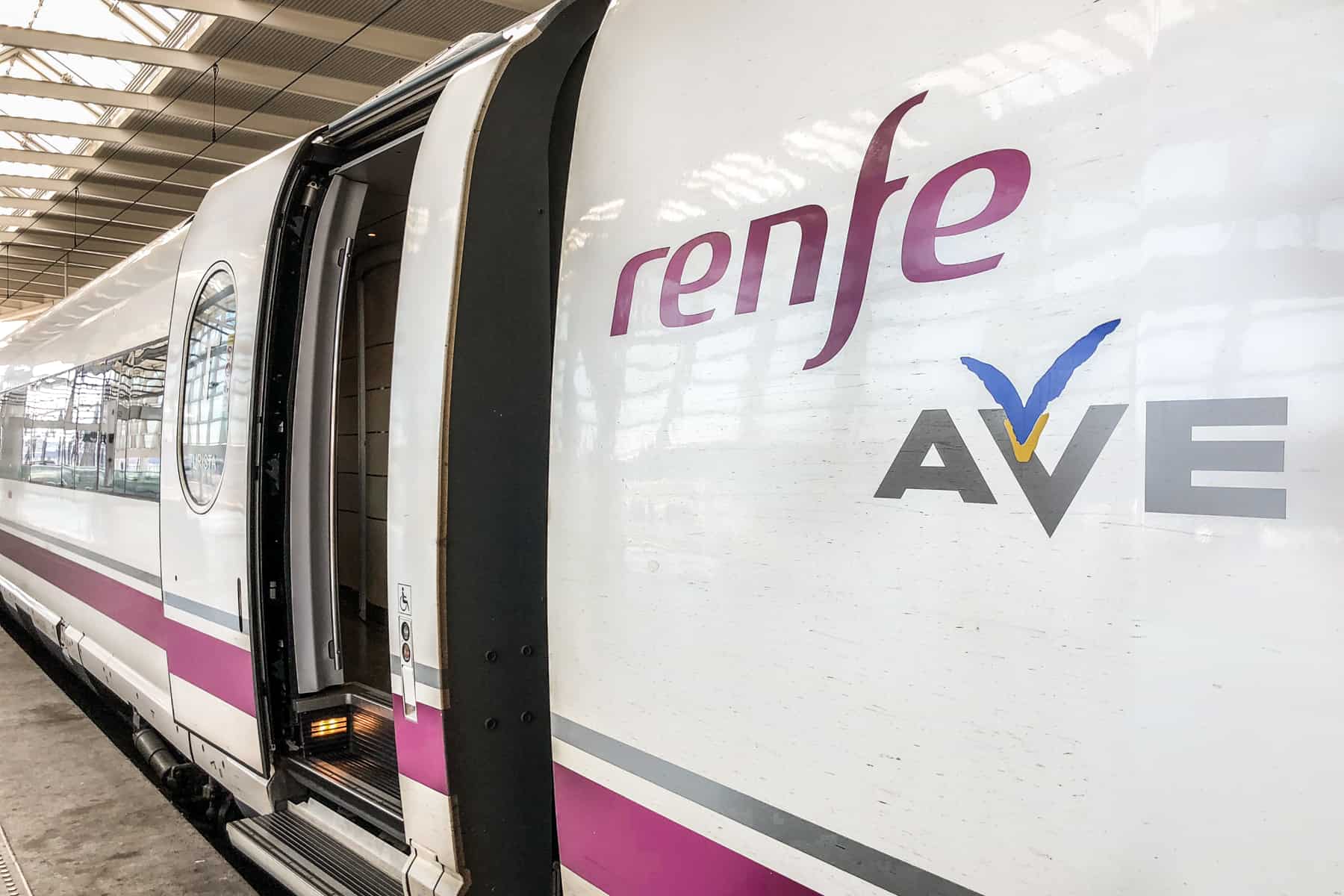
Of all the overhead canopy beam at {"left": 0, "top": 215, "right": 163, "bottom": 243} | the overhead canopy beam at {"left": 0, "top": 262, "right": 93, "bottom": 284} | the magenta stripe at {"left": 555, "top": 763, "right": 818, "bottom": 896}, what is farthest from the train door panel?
the overhead canopy beam at {"left": 0, "top": 262, "right": 93, "bottom": 284}

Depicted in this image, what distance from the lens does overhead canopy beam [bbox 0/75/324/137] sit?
31.6ft

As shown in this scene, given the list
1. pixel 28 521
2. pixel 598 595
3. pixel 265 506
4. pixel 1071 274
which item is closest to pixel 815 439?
pixel 1071 274

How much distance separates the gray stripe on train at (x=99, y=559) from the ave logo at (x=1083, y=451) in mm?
4089

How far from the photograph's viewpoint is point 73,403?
6.89 metres

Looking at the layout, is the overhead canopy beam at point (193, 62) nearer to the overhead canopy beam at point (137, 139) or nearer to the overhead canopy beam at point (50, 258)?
the overhead canopy beam at point (137, 139)

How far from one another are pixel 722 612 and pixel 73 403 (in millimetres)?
6735

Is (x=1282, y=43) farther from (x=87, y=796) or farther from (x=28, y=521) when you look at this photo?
(x=28, y=521)

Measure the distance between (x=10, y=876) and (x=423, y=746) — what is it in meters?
2.46

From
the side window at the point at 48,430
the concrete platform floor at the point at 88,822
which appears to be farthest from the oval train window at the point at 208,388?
the side window at the point at 48,430

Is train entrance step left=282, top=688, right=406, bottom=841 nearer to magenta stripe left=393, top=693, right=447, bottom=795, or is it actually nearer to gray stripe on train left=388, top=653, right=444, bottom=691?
magenta stripe left=393, top=693, right=447, bottom=795

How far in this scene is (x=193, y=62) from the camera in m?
9.35

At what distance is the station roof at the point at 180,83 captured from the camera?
28.2 feet

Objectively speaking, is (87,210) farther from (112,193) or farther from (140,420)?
(140,420)

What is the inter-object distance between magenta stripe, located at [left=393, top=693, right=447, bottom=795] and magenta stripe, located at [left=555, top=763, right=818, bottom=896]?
13.6 inches
